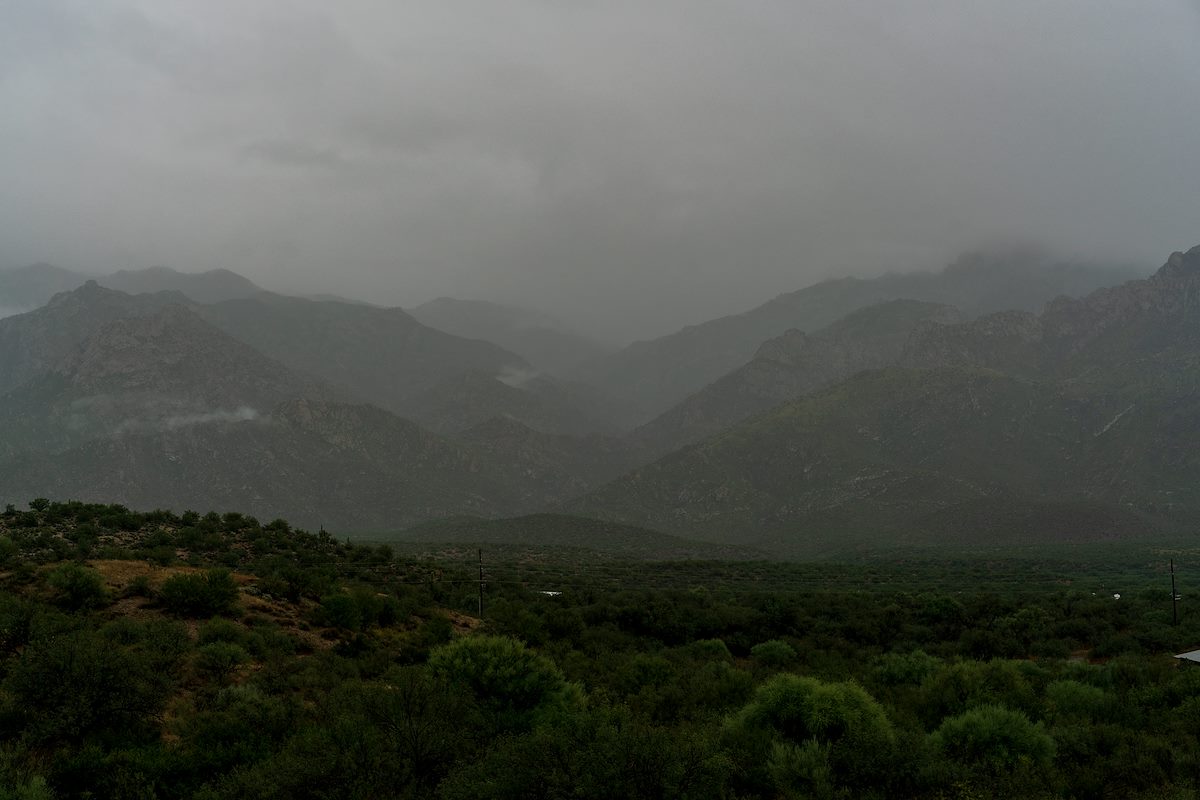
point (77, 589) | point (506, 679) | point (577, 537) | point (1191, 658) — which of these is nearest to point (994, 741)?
point (506, 679)

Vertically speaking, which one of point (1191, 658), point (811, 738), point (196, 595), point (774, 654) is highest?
point (196, 595)

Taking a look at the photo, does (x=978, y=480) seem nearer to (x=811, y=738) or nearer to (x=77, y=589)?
(x=811, y=738)

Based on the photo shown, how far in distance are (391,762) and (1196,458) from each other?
204 meters

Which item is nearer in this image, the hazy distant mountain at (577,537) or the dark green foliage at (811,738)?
the dark green foliage at (811,738)

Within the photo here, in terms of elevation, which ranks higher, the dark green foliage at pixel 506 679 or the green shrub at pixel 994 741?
the dark green foliage at pixel 506 679

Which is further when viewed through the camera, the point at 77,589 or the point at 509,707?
the point at 77,589

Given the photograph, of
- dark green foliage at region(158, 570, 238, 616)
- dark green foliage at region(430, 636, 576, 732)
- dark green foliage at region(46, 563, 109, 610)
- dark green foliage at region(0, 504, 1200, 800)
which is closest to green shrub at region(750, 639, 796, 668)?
dark green foliage at region(0, 504, 1200, 800)

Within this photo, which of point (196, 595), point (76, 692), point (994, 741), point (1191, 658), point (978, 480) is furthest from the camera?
point (978, 480)

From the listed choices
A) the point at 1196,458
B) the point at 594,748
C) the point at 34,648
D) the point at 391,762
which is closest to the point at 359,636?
the point at 34,648

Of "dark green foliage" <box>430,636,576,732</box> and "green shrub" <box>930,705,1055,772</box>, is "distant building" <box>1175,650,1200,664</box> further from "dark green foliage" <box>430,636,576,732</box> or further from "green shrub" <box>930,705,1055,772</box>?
"dark green foliage" <box>430,636,576,732</box>

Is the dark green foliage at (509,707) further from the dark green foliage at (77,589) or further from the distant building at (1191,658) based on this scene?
the distant building at (1191,658)

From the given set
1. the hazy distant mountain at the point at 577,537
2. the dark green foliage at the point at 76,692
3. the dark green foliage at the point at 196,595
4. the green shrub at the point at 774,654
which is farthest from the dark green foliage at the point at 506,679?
the hazy distant mountain at the point at 577,537

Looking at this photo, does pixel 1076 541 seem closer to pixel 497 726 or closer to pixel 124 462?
pixel 497 726

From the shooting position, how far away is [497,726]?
18.5 m
